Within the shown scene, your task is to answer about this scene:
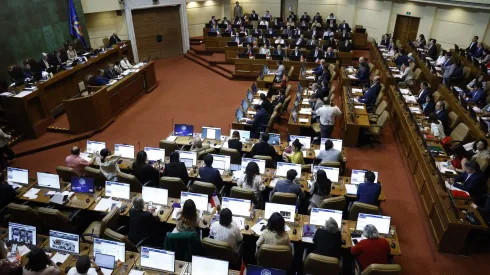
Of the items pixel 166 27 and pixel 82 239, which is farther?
pixel 166 27

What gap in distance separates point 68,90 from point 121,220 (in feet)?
27.1

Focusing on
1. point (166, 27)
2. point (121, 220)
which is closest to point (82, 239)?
point (121, 220)

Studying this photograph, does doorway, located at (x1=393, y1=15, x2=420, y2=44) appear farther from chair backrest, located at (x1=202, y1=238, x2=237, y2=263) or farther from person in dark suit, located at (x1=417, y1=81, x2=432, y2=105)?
chair backrest, located at (x1=202, y1=238, x2=237, y2=263)

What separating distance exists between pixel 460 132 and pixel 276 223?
6.59 m

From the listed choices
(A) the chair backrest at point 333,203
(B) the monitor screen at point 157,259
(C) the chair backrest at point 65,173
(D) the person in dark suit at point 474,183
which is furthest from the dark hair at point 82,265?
(D) the person in dark suit at point 474,183

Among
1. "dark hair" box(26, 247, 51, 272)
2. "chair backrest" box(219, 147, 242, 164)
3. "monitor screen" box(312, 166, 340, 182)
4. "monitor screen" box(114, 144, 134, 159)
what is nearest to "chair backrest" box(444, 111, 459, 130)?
"monitor screen" box(312, 166, 340, 182)

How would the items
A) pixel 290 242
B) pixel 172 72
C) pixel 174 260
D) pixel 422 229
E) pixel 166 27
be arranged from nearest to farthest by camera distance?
pixel 174 260
pixel 290 242
pixel 422 229
pixel 172 72
pixel 166 27

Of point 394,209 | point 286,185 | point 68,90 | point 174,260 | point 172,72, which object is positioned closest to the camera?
point 174,260

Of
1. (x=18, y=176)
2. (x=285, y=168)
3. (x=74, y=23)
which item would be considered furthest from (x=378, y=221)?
(x=74, y=23)

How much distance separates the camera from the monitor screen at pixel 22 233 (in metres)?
5.47

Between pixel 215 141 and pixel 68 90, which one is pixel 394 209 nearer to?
pixel 215 141

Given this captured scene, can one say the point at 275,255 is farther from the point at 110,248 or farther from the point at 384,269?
the point at 110,248

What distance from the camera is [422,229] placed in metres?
7.02

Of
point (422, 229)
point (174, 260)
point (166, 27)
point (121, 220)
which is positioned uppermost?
point (166, 27)
